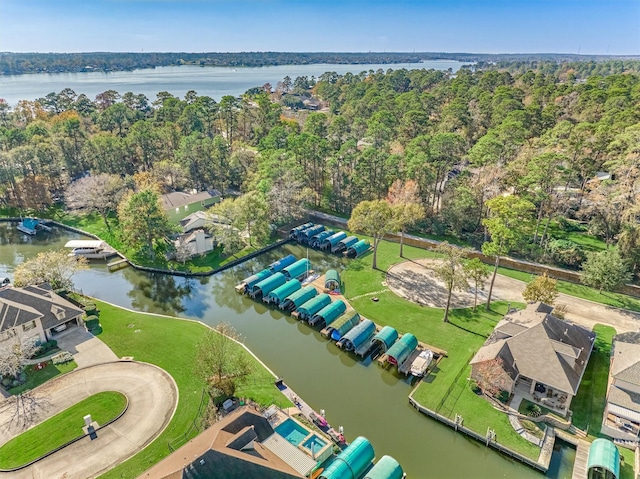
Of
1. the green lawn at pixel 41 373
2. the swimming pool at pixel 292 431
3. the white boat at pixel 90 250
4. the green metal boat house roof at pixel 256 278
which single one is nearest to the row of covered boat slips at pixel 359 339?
the swimming pool at pixel 292 431

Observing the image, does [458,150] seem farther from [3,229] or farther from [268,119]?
[3,229]

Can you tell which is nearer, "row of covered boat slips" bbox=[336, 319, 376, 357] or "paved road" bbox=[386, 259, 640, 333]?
"row of covered boat slips" bbox=[336, 319, 376, 357]

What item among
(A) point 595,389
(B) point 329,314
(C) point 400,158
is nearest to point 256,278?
(B) point 329,314

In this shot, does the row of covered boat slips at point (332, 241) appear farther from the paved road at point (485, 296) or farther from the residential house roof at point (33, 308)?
the residential house roof at point (33, 308)

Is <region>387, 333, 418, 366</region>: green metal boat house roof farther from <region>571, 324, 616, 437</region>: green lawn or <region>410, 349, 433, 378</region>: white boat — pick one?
<region>571, 324, 616, 437</region>: green lawn

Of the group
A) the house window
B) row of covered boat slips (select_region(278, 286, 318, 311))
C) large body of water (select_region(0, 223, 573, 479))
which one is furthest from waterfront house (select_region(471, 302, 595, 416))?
the house window
